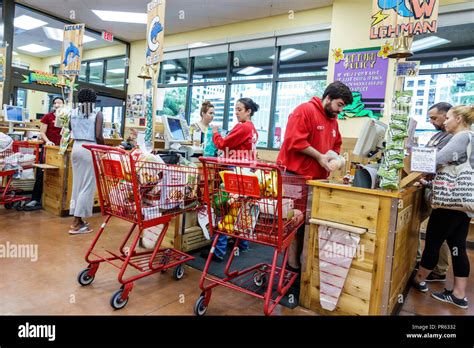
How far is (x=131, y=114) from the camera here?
9.92m

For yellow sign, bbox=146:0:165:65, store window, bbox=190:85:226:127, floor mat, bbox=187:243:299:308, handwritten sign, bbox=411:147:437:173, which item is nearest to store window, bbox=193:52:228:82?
store window, bbox=190:85:226:127

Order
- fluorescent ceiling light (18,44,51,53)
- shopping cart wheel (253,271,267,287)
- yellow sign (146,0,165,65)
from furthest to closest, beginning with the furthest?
fluorescent ceiling light (18,44,51,53) < yellow sign (146,0,165,65) < shopping cart wheel (253,271,267,287)

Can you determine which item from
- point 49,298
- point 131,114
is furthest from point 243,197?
point 131,114

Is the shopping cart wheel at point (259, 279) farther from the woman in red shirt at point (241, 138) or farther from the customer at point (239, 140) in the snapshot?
the woman in red shirt at point (241, 138)

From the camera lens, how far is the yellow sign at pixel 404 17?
203 centimetres

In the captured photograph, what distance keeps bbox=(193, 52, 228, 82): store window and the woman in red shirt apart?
16.4ft

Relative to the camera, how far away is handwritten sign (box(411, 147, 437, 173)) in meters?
2.03

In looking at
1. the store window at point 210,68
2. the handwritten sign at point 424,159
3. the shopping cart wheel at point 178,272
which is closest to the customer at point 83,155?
the shopping cart wheel at point 178,272

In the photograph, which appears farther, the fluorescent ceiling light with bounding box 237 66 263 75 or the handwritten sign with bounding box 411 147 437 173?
the fluorescent ceiling light with bounding box 237 66 263 75

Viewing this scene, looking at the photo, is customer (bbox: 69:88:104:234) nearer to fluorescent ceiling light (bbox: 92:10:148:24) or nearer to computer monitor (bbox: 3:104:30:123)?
→ computer monitor (bbox: 3:104:30:123)

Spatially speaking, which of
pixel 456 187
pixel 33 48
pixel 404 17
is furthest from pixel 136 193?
pixel 33 48

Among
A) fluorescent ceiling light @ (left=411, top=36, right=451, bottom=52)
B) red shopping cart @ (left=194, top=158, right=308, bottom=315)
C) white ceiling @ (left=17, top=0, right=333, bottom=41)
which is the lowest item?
red shopping cart @ (left=194, top=158, right=308, bottom=315)

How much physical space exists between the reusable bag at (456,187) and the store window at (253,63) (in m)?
5.26

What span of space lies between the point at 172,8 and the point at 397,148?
20.8ft
